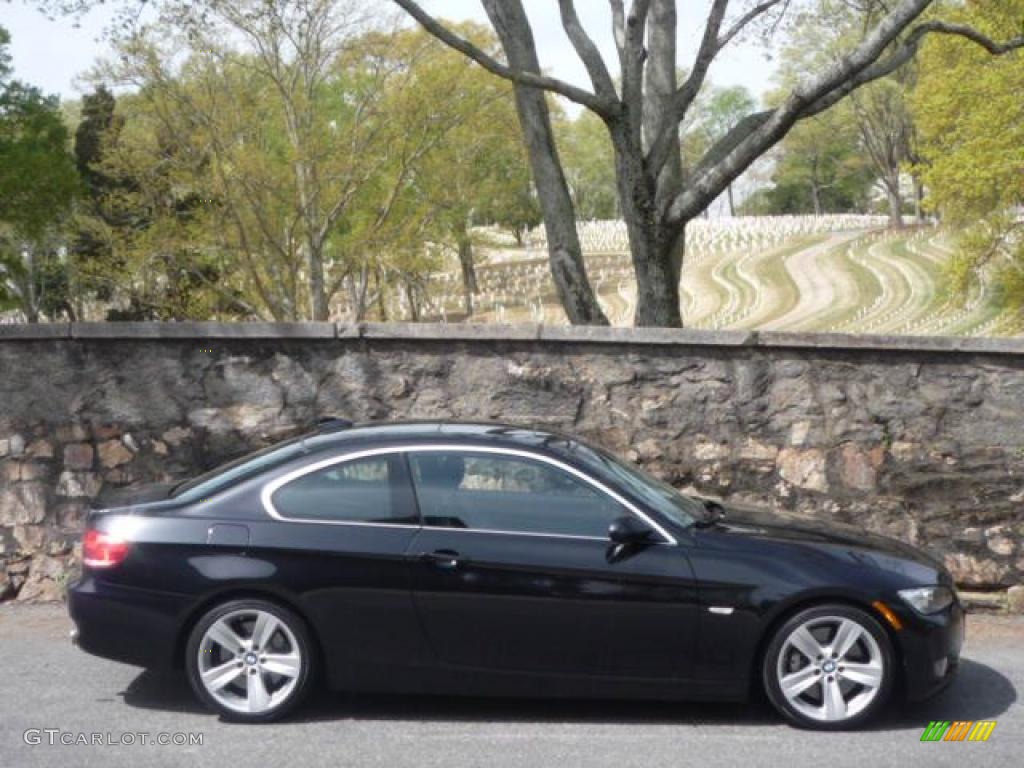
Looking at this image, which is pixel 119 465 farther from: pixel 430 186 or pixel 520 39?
Result: pixel 430 186

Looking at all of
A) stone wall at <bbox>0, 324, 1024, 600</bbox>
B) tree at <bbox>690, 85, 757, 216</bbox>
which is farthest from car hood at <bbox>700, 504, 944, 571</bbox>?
tree at <bbox>690, 85, 757, 216</bbox>

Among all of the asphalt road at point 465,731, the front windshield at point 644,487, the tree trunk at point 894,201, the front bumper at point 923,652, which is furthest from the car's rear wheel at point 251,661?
the tree trunk at point 894,201

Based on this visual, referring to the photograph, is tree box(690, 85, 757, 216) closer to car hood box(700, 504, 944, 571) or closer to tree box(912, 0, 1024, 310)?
tree box(912, 0, 1024, 310)

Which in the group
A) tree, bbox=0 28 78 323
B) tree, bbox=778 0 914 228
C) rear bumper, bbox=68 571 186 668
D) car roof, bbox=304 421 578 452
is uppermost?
tree, bbox=778 0 914 228

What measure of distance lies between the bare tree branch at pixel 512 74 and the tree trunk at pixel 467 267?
39539mm

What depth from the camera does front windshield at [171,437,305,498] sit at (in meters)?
6.29

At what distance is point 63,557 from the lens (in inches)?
348

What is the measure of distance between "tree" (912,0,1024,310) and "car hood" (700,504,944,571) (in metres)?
22.4

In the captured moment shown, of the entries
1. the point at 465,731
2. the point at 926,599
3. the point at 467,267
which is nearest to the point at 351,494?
the point at 465,731

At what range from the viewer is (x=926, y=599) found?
605cm

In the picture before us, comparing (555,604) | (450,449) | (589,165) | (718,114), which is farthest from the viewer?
(718,114)

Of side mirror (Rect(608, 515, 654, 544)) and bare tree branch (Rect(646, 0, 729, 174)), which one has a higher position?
bare tree branch (Rect(646, 0, 729, 174))

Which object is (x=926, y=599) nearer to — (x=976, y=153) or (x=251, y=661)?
(x=251, y=661)

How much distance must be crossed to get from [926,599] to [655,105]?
8.40 m
